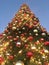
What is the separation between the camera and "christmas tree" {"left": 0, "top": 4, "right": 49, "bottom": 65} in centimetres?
1644

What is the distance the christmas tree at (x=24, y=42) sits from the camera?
53.9 ft

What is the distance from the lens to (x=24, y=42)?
60.0ft

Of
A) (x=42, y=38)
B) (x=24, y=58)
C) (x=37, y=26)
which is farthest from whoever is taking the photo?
(x=37, y=26)

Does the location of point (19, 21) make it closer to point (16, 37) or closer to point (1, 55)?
point (16, 37)

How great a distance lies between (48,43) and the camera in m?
18.6

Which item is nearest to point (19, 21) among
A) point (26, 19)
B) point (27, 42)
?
point (26, 19)

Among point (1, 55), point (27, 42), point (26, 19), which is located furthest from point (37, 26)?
point (1, 55)

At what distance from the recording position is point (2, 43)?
20078 mm

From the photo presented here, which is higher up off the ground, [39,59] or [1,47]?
[1,47]

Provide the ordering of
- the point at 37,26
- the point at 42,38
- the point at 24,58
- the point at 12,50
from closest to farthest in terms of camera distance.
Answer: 1. the point at 24,58
2. the point at 12,50
3. the point at 42,38
4. the point at 37,26

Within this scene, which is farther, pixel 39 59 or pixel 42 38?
pixel 42 38

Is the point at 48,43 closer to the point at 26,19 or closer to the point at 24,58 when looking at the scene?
the point at 24,58

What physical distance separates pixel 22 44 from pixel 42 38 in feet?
6.09

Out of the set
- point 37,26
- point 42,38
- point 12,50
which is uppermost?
point 37,26
